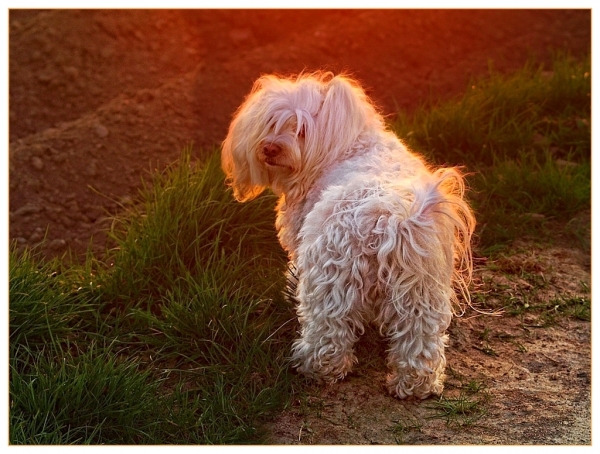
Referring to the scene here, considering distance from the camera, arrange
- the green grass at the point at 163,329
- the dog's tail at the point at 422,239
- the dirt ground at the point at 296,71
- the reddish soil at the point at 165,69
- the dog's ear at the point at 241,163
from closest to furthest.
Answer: the dog's tail at the point at 422,239 → the green grass at the point at 163,329 → the dirt ground at the point at 296,71 → the dog's ear at the point at 241,163 → the reddish soil at the point at 165,69

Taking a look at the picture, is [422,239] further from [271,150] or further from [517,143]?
[517,143]

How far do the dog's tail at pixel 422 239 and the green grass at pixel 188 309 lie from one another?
0.58 metres

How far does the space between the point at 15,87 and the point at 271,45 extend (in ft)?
6.80

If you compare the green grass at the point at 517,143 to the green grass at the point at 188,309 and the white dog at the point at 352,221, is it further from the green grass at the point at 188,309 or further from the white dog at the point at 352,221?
the white dog at the point at 352,221

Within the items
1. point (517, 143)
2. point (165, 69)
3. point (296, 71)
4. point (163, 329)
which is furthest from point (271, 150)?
point (165, 69)

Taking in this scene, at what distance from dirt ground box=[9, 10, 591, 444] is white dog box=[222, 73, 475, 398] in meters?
0.28

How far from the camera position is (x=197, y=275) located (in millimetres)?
3877

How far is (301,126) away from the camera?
3.42m

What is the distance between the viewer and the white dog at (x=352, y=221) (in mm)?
2963

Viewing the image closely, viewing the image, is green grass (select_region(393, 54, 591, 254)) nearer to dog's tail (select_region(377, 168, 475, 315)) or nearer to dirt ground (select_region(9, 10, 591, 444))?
dirt ground (select_region(9, 10, 591, 444))

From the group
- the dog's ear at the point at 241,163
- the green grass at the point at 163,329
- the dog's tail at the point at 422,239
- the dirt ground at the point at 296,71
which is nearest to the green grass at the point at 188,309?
the green grass at the point at 163,329

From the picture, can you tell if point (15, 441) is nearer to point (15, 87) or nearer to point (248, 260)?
point (248, 260)

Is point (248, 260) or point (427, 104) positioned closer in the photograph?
point (248, 260)
